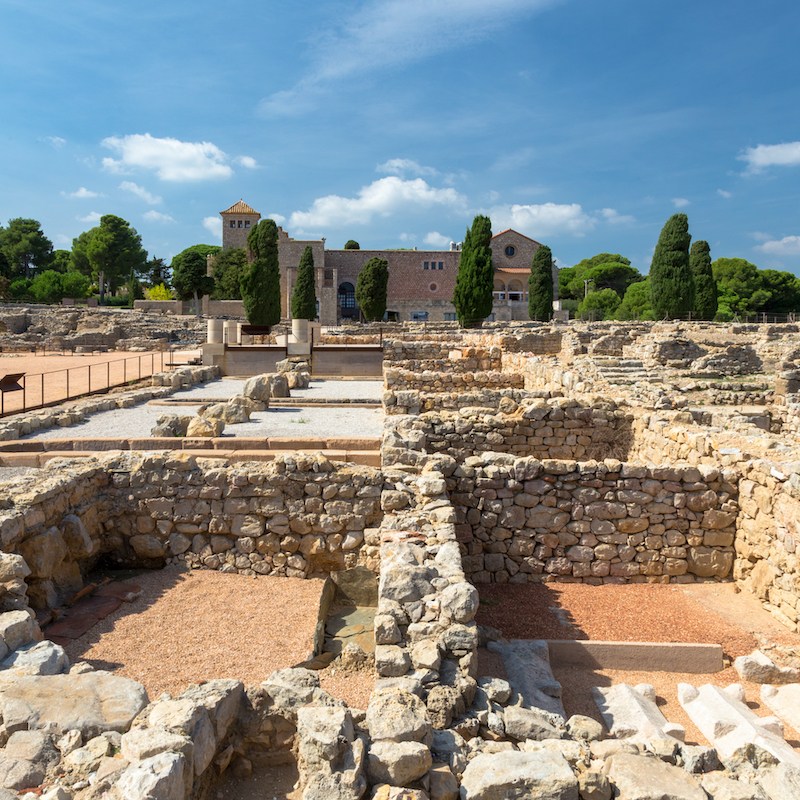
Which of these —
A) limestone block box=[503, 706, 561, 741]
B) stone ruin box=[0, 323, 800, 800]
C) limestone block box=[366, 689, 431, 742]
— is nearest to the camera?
stone ruin box=[0, 323, 800, 800]

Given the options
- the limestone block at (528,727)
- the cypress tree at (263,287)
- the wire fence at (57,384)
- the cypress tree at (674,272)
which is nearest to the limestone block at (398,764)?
the limestone block at (528,727)

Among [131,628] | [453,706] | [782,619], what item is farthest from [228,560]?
[782,619]

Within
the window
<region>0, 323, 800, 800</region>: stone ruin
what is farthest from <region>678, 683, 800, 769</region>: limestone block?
the window

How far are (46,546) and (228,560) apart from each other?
157 cm

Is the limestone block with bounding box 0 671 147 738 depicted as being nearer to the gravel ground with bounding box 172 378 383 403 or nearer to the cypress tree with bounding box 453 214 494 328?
the gravel ground with bounding box 172 378 383 403

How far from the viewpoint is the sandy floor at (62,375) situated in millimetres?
16722

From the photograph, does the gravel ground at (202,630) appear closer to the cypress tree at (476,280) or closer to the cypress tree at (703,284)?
the cypress tree at (476,280)

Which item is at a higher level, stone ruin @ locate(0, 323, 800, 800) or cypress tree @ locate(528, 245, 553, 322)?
cypress tree @ locate(528, 245, 553, 322)

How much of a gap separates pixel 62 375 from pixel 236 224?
58824 millimetres

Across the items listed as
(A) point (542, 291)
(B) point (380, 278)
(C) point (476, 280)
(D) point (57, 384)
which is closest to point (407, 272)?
(B) point (380, 278)

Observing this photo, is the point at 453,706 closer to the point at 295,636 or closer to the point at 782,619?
the point at 295,636

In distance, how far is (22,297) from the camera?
6781 centimetres

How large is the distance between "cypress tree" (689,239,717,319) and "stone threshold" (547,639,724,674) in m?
45.7

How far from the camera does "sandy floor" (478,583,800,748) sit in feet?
16.2
